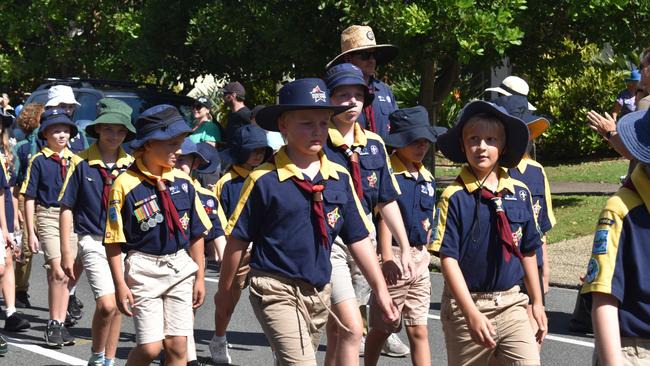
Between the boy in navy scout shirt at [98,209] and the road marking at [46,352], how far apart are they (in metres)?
0.78

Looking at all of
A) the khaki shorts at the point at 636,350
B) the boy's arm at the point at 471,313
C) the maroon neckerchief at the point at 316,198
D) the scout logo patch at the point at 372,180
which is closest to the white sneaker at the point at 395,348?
the scout logo patch at the point at 372,180

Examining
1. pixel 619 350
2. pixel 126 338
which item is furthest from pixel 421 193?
pixel 619 350

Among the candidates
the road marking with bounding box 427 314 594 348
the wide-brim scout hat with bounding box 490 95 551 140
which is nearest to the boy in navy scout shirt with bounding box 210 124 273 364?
the wide-brim scout hat with bounding box 490 95 551 140

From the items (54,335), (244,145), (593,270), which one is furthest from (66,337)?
(593,270)

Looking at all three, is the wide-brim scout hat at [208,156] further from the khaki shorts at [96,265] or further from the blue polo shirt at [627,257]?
the blue polo shirt at [627,257]

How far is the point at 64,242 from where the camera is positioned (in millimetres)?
8070

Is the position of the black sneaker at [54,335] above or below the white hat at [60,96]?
below

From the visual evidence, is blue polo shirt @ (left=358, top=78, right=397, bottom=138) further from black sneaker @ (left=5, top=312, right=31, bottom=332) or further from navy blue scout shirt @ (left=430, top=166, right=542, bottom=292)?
black sneaker @ (left=5, top=312, right=31, bottom=332)

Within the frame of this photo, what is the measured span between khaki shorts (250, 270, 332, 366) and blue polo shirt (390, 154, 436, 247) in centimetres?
193

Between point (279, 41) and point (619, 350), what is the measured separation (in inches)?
506

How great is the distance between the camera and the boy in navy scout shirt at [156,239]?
684 centimetres

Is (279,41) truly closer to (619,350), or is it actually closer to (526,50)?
(526,50)

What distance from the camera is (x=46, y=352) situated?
927 cm

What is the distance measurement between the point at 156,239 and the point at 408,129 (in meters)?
1.87
